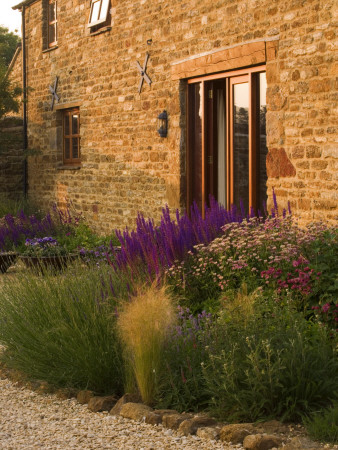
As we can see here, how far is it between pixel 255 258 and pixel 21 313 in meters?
1.96

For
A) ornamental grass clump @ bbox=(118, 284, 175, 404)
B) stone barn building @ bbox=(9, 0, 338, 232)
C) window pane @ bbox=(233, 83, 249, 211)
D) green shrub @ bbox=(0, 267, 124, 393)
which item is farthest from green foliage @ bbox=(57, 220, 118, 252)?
ornamental grass clump @ bbox=(118, 284, 175, 404)

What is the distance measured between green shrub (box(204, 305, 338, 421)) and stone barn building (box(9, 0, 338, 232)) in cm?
356

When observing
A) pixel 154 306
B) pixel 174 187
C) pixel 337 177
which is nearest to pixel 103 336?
pixel 154 306

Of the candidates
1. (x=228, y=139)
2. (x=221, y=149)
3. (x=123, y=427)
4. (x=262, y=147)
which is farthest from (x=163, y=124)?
(x=123, y=427)

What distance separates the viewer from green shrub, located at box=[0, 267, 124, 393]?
411 cm

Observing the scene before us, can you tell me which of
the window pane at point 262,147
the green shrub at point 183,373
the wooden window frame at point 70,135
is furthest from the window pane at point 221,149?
the green shrub at point 183,373

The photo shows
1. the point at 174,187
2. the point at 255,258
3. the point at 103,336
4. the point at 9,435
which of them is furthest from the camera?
the point at 174,187

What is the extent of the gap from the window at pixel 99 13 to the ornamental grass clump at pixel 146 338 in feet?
27.3

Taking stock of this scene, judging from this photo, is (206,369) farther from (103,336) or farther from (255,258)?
(255,258)

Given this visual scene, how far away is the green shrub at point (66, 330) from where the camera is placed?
4.11 metres

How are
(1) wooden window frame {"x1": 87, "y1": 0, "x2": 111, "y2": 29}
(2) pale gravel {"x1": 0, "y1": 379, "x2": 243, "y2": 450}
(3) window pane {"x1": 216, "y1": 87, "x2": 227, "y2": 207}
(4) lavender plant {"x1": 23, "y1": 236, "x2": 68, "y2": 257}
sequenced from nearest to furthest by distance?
(2) pale gravel {"x1": 0, "y1": 379, "x2": 243, "y2": 450} < (4) lavender plant {"x1": 23, "y1": 236, "x2": 68, "y2": 257} < (3) window pane {"x1": 216, "y1": 87, "x2": 227, "y2": 207} < (1) wooden window frame {"x1": 87, "y1": 0, "x2": 111, "y2": 29}

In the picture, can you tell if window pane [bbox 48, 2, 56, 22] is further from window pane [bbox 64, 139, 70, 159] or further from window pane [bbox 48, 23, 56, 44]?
window pane [bbox 64, 139, 70, 159]

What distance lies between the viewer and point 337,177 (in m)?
6.94

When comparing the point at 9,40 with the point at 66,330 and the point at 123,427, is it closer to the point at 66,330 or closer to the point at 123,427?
the point at 66,330
